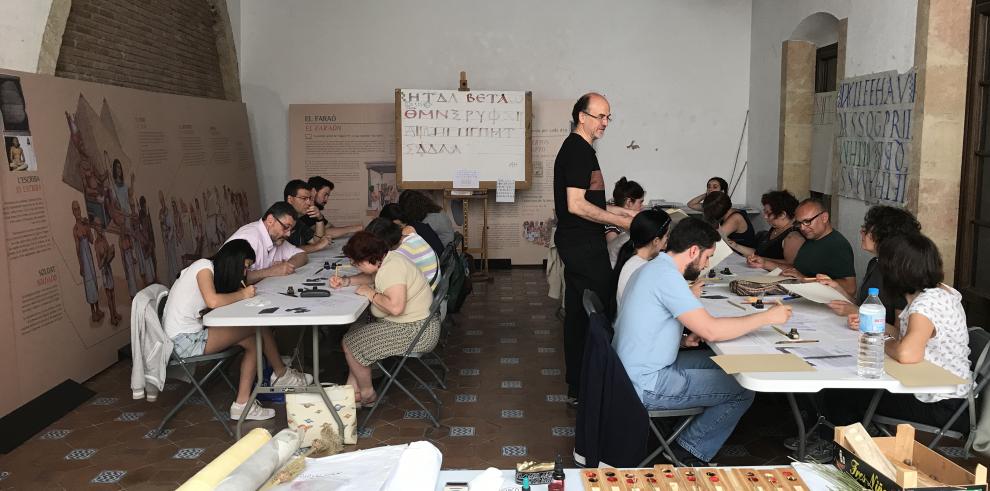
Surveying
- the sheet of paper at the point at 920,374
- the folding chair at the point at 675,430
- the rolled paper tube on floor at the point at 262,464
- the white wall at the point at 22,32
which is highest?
the white wall at the point at 22,32

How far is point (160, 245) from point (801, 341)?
5.23 m

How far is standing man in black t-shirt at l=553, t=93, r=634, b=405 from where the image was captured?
4555 mm

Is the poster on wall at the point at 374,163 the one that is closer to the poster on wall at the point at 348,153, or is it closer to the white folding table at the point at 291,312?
the poster on wall at the point at 348,153

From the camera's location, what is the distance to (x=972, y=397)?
3182 mm

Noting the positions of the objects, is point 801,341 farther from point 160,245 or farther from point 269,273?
point 160,245

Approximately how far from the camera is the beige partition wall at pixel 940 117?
512 centimetres

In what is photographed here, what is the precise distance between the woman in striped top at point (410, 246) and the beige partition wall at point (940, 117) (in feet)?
9.94

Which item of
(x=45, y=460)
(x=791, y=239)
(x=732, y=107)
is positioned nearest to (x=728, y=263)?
(x=791, y=239)

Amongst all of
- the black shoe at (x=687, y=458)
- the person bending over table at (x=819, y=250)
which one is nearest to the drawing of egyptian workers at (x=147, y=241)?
the black shoe at (x=687, y=458)

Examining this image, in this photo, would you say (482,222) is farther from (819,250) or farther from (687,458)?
(687,458)

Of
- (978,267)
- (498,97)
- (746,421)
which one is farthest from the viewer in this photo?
(498,97)

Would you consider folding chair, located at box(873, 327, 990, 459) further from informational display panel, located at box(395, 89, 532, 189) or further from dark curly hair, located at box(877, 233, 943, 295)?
informational display panel, located at box(395, 89, 532, 189)

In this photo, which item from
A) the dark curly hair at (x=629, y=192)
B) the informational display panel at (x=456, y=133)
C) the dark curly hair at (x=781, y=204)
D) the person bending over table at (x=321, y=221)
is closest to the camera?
the dark curly hair at (x=781, y=204)

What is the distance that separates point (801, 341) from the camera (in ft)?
11.0
